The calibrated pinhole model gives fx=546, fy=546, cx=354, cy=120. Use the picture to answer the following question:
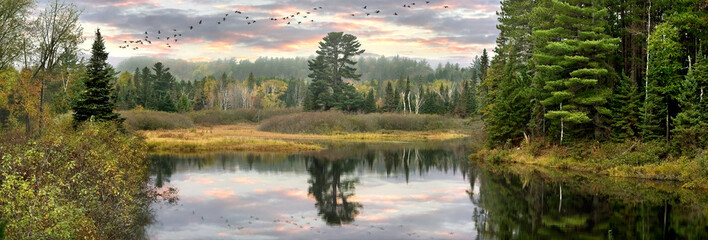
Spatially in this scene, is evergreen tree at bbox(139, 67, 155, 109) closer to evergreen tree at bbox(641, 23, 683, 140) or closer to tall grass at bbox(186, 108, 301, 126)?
tall grass at bbox(186, 108, 301, 126)

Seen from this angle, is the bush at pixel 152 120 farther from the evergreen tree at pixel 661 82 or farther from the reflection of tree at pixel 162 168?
the evergreen tree at pixel 661 82

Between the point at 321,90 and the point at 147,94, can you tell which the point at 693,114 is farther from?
the point at 147,94

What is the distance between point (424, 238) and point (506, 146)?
28787 millimetres

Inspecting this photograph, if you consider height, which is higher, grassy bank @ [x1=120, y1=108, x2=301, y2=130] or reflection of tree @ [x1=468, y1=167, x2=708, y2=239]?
grassy bank @ [x1=120, y1=108, x2=301, y2=130]

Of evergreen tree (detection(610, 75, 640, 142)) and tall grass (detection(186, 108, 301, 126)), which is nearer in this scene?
evergreen tree (detection(610, 75, 640, 142))

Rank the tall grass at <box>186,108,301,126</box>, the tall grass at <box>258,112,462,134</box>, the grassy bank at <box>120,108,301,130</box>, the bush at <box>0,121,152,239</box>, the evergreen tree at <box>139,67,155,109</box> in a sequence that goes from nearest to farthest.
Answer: the bush at <box>0,121,152,239</box> < the grassy bank at <box>120,108,301,130</box> < the tall grass at <box>258,112,462,134</box> < the tall grass at <box>186,108,301,126</box> < the evergreen tree at <box>139,67,155,109</box>

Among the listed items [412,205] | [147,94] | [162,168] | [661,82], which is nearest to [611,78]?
[661,82]

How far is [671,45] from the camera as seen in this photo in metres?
32.3

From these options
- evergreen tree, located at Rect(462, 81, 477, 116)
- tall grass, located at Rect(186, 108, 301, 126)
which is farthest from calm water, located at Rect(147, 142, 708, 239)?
evergreen tree, located at Rect(462, 81, 477, 116)

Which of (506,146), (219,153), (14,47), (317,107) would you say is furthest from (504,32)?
(317,107)

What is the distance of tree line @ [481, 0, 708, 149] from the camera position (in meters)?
32.7

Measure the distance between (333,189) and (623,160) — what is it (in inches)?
709

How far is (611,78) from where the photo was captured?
3775 centimetres

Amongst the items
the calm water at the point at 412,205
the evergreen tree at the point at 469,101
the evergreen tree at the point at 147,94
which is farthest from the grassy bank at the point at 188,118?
the calm water at the point at 412,205
